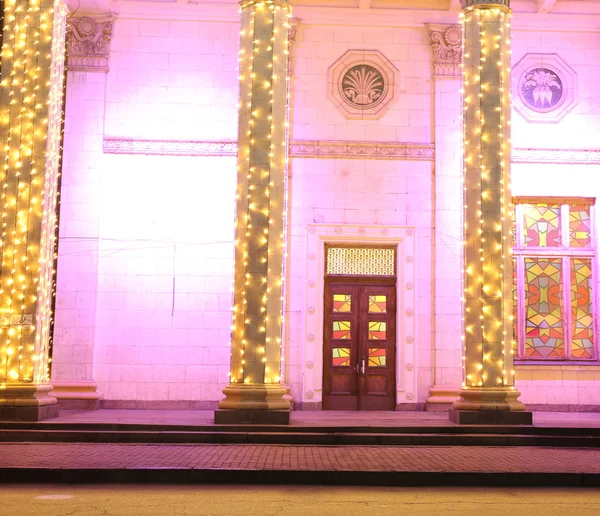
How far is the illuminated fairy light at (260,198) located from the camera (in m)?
14.0

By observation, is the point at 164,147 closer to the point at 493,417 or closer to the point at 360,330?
the point at 360,330

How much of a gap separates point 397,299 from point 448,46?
6.00m

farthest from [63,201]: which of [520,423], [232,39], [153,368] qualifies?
[520,423]

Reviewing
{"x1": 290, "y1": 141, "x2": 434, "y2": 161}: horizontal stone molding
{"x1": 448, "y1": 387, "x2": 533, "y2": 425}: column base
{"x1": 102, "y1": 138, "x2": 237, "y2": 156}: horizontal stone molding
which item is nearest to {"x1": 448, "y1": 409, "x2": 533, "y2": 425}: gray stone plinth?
{"x1": 448, "y1": 387, "x2": 533, "y2": 425}: column base

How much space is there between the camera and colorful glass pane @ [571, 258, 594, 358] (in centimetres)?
1808

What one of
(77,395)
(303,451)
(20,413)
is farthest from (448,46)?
(20,413)

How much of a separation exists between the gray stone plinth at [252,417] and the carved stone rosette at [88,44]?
8843mm

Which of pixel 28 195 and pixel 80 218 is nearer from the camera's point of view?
pixel 28 195

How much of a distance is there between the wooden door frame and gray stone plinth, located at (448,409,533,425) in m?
3.57

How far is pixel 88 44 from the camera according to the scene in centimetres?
1803

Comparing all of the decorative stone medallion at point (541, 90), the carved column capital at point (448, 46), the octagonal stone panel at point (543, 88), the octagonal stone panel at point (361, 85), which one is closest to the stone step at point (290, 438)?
the octagonal stone panel at point (361, 85)

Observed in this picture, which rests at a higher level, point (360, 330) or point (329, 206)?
point (329, 206)

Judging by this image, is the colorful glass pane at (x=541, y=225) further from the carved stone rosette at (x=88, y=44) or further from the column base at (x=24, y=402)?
the column base at (x=24, y=402)

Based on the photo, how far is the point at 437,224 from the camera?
17891mm
